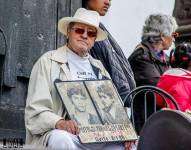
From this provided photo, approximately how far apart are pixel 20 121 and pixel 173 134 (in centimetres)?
392

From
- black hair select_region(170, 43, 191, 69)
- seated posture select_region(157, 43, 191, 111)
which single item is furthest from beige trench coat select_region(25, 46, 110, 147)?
black hair select_region(170, 43, 191, 69)

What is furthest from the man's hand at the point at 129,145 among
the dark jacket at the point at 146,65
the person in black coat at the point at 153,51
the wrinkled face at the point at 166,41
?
the wrinkled face at the point at 166,41

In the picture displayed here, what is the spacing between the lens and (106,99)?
217 inches

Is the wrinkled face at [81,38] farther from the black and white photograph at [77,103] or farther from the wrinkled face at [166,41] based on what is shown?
the wrinkled face at [166,41]

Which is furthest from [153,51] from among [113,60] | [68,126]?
[68,126]

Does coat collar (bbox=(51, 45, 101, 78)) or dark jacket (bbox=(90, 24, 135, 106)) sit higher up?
coat collar (bbox=(51, 45, 101, 78))

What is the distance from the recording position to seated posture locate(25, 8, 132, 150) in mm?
5133

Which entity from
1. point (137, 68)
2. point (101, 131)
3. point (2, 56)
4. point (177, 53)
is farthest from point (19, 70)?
point (101, 131)

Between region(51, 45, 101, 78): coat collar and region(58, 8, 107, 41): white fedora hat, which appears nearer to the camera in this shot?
region(51, 45, 101, 78): coat collar

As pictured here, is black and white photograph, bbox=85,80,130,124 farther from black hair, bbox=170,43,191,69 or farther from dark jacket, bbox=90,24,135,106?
black hair, bbox=170,43,191,69

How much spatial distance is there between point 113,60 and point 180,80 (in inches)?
22.0

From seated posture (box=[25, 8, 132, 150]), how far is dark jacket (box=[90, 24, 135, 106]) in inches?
13.8

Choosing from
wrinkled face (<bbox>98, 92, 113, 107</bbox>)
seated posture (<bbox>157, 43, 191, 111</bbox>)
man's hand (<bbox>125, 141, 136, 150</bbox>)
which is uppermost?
wrinkled face (<bbox>98, 92, 113, 107</bbox>)

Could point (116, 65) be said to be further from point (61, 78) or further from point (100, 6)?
point (61, 78)
